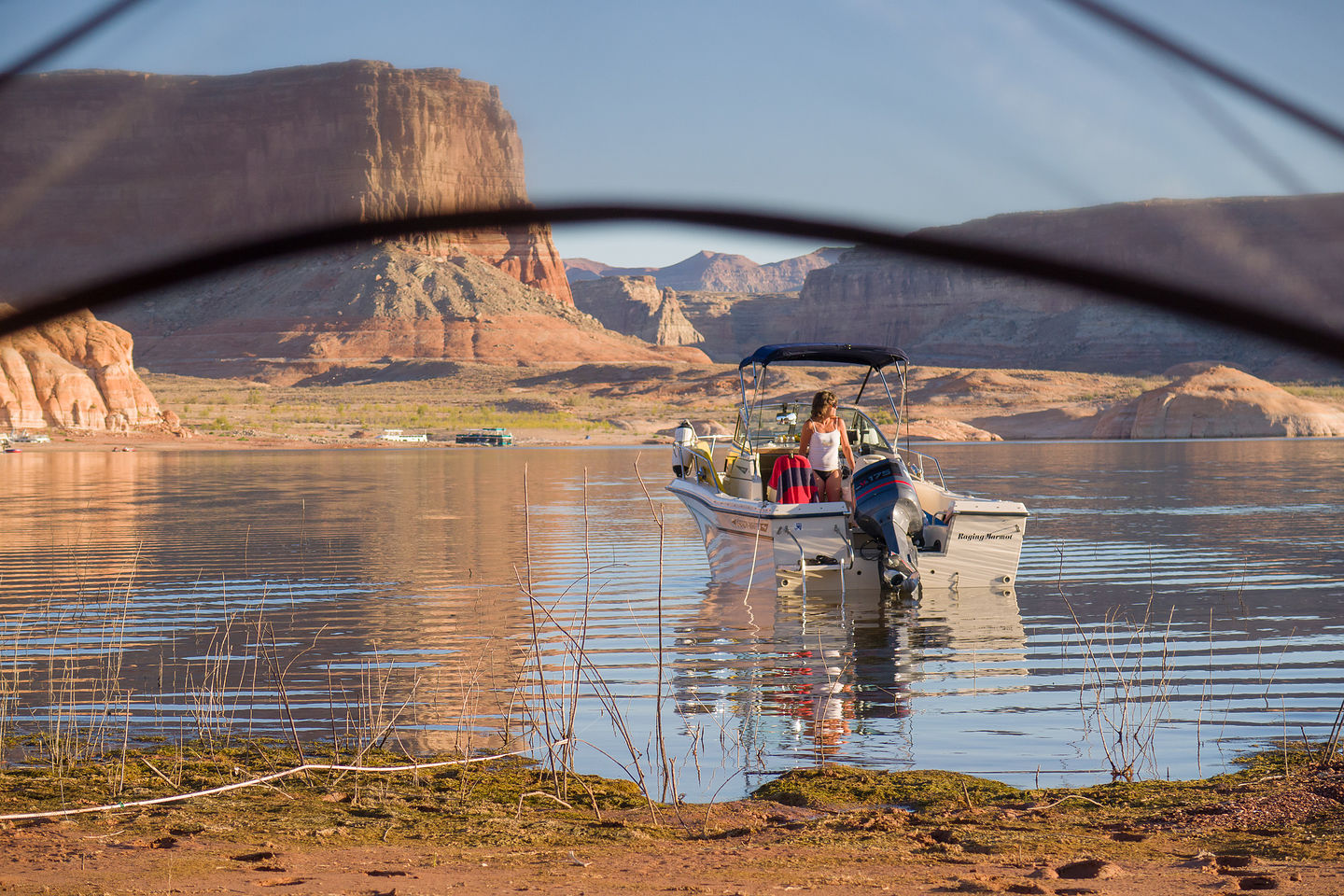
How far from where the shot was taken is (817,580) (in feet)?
48.5

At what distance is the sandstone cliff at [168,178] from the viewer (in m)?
1.39

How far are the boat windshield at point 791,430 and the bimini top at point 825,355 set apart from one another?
68cm

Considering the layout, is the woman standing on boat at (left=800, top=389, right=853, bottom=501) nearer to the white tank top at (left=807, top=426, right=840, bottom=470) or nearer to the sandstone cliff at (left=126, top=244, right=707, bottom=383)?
the white tank top at (left=807, top=426, right=840, bottom=470)

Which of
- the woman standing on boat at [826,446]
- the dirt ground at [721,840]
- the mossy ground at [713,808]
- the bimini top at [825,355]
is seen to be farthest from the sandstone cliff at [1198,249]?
the bimini top at [825,355]

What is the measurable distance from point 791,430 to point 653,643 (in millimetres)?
5794

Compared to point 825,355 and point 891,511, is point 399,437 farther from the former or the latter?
point 891,511

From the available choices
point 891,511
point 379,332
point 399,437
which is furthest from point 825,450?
point 379,332

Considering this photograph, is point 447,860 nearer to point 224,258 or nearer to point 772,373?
point 224,258

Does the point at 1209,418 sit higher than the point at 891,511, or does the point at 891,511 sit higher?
the point at 1209,418

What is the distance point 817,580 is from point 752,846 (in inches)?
375

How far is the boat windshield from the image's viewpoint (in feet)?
53.9

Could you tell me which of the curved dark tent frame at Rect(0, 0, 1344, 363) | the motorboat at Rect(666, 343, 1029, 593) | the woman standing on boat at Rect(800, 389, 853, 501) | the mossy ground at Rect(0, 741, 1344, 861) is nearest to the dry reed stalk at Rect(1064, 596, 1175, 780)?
the mossy ground at Rect(0, 741, 1344, 861)

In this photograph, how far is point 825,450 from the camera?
45.0 feet

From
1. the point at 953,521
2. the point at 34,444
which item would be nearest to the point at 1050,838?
the point at 953,521
